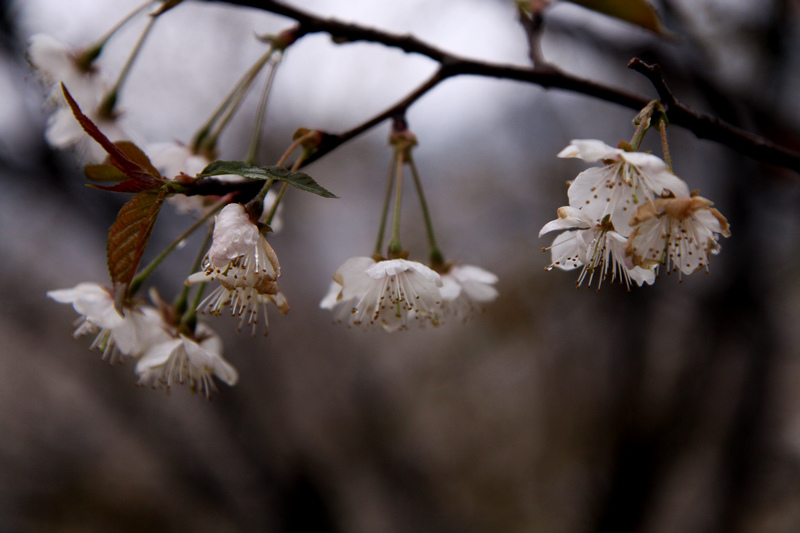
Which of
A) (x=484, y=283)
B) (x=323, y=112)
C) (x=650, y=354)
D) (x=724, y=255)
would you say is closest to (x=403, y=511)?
(x=650, y=354)

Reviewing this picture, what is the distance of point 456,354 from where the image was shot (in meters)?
4.30

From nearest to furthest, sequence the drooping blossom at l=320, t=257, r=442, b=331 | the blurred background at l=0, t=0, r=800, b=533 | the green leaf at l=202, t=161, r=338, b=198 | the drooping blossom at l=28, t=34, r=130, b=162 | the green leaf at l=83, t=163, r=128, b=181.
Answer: the green leaf at l=202, t=161, r=338, b=198 < the green leaf at l=83, t=163, r=128, b=181 < the drooping blossom at l=320, t=257, r=442, b=331 < the drooping blossom at l=28, t=34, r=130, b=162 < the blurred background at l=0, t=0, r=800, b=533

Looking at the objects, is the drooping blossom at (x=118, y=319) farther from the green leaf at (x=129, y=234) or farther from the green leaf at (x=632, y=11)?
the green leaf at (x=632, y=11)

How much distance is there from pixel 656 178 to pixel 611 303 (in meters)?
2.81

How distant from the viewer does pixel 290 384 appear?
3748 mm

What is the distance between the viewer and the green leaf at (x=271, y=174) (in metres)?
0.45

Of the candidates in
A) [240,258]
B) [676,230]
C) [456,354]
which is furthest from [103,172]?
[456,354]

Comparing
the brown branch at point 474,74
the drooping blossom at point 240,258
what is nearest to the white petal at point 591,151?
the brown branch at point 474,74

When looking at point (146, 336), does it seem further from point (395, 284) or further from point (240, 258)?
point (395, 284)

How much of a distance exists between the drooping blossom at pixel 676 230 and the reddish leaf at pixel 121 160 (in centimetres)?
49

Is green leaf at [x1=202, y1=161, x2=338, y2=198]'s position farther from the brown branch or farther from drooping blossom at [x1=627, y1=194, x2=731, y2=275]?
drooping blossom at [x1=627, y1=194, x2=731, y2=275]

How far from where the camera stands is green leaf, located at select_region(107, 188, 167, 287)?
489 mm

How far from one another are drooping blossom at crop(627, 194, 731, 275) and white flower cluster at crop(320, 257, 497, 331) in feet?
0.78

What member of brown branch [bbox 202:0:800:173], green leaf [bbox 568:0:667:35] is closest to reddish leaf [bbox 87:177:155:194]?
brown branch [bbox 202:0:800:173]
